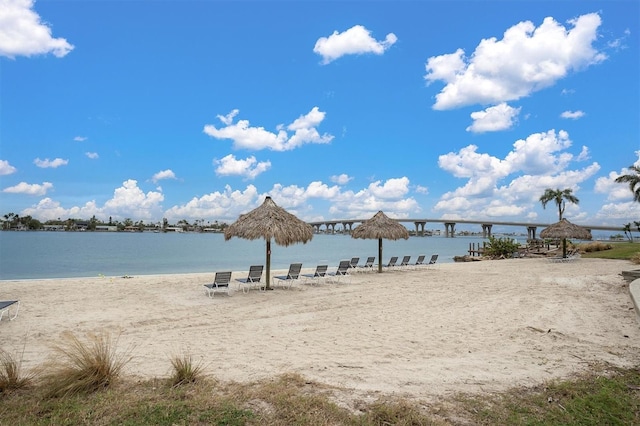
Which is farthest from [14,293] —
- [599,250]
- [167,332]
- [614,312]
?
[599,250]

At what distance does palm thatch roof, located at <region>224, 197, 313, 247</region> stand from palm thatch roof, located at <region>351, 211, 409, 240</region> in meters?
4.93

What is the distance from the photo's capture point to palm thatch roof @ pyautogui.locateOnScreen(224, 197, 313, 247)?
39.6 ft

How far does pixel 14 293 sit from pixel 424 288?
37.8 feet

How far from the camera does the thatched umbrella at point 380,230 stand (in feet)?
57.4

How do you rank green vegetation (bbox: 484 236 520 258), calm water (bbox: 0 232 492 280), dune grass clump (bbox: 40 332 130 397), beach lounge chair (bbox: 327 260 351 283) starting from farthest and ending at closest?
green vegetation (bbox: 484 236 520 258) < calm water (bbox: 0 232 492 280) < beach lounge chair (bbox: 327 260 351 283) < dune grass clump (bbox: 40 332 130 397)

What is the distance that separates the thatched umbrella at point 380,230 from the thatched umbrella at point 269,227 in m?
4.94

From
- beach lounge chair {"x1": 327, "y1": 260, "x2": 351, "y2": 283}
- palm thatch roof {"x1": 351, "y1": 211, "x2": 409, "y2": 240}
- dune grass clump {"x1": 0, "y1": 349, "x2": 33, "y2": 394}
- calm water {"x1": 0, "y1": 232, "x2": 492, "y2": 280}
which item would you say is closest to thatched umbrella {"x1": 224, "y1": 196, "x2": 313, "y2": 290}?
beach lounge chair {"x1": 327, "y1": 260, "x2": 351, "y2": 283}

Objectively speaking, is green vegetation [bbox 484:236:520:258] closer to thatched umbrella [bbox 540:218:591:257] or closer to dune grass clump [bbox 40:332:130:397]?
thatched umbrella [bbox 540:218:591:257]

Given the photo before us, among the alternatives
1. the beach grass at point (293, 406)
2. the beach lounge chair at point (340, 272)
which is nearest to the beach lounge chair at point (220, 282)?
the beach lounge chair at point (340, 272)

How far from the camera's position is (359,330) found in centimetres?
741

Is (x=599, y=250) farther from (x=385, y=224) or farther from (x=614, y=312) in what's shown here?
(x=614, y=312)

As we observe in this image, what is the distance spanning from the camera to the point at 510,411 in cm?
379

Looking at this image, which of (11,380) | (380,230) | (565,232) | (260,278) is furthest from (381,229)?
(11,380)

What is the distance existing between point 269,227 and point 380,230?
22.2 ft
